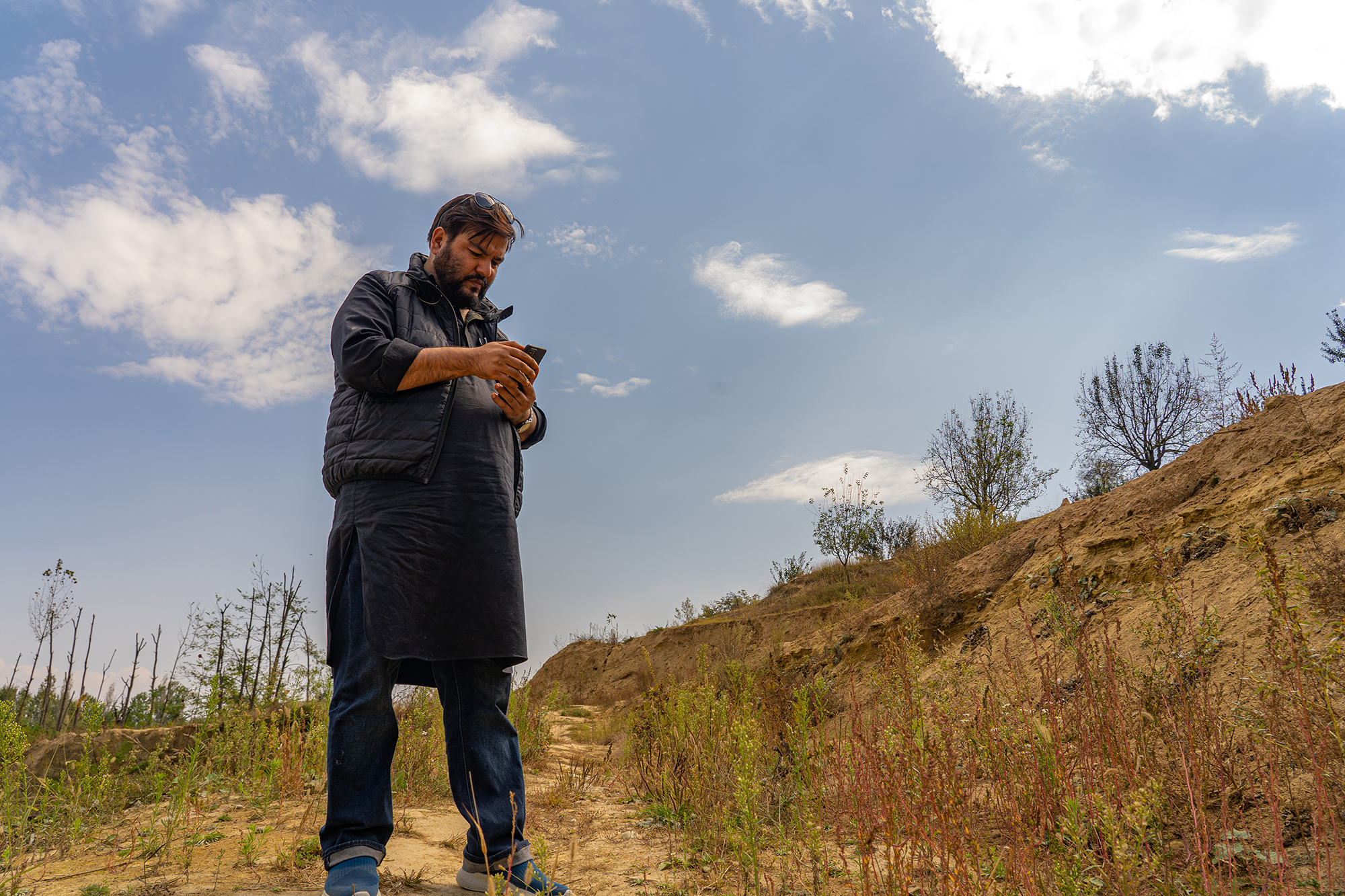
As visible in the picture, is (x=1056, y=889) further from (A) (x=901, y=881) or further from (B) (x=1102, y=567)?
(B) (x=1102, y=567)

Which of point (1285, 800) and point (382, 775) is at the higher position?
point (382, 775)

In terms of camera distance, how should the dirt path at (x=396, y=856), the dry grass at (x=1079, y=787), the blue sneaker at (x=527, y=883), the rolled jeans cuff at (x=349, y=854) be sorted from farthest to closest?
the dirt path at (x=396, y=856) → the blue sneaker at (x=527, y=883) → the rolled jeans cuff at (x=349, y=854) → the dry grass at (x=1079, y=787)

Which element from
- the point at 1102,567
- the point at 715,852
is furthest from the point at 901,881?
the point at 1102,567

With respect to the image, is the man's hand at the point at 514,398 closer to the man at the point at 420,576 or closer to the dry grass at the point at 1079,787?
the man at the point at 420,576

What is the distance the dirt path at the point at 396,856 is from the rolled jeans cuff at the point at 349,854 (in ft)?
1.22

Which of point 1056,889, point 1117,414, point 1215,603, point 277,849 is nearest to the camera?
point 1056,889

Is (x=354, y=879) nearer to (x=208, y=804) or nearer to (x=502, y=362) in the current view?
(x=502, y=362)

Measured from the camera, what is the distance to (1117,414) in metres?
20.6

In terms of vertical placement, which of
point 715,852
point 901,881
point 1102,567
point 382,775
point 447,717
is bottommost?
point 715,852

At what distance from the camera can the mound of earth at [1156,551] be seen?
12.4 feet

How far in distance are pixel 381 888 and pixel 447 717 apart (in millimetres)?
576

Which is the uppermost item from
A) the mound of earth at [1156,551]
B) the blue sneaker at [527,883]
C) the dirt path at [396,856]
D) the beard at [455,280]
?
the beard at [455,280]

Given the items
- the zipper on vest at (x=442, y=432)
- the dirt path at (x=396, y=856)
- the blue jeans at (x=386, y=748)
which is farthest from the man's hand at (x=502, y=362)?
the dirt path at (x=396, y=856)

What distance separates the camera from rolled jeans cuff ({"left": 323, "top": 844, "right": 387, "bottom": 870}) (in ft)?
5.92
